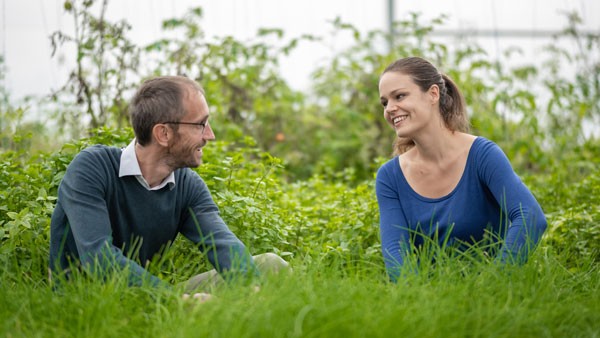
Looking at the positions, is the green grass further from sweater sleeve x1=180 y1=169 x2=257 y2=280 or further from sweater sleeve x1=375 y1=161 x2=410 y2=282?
sweater sleeve x1=375 y1=161 x2=410 y2=282

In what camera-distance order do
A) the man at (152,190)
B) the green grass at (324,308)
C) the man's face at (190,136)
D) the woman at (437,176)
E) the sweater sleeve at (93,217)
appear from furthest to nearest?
the woman at (437,176) → the man's face at (190,136) → the man at (152,190) → the sweater sleeve at (93,217) → the green grass at (324,308)

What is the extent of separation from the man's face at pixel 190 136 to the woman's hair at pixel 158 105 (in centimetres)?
3

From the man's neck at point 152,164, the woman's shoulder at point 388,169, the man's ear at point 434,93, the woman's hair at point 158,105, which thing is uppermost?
the woman's hair at point 158,105

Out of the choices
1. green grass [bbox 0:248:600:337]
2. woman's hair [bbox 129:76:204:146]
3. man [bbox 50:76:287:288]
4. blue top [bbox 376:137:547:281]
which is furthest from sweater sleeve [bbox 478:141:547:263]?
woman's hair [bbox 129:76:204:146]

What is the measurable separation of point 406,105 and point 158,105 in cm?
111

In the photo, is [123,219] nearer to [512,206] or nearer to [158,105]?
[158,105]

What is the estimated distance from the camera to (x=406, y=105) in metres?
3.24

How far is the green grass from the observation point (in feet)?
6.84

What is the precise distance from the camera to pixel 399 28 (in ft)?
24.6

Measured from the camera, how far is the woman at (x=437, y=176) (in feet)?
10.2

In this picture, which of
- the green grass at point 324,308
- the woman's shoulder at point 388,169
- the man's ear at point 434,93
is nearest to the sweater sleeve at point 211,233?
the green grass at point 324,308

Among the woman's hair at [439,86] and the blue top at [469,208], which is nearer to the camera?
the blue top at [469,208]

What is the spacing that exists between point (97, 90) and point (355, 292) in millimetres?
3008

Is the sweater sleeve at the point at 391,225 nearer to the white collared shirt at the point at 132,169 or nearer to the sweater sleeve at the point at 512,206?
the sweater sleeve at the point at 512,206
